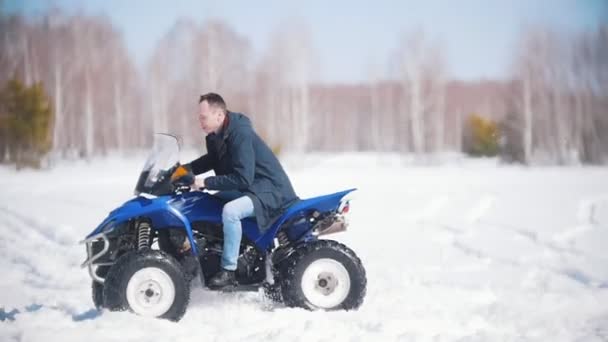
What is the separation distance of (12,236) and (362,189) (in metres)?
12.1

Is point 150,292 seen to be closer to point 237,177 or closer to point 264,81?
point 237,177

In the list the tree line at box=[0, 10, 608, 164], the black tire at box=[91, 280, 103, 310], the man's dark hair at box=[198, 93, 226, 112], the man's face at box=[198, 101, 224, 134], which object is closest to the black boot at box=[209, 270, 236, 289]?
the black tire at box=[91, 280, 103, 310]

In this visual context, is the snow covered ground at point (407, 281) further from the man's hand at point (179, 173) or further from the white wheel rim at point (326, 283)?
the man's hand at point (179, 173)

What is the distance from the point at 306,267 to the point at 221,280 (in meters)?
0.72

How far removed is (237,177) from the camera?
472cm

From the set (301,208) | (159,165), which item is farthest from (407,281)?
(159,165)

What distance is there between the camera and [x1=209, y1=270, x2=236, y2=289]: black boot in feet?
15.5

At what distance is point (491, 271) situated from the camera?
24.7 ft

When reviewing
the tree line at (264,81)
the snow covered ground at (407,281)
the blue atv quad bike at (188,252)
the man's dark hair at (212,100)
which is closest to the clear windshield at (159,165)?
the blue atv quad bike at (188,252)

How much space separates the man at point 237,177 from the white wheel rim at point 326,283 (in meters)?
0.57

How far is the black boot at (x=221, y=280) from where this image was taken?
4.74 meters

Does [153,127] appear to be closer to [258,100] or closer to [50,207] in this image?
[258,100]

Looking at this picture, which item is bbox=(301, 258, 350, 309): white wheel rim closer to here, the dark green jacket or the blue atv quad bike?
the blue atv quad bike

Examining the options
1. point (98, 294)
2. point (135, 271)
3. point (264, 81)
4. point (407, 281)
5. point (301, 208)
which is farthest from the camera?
point (264, 81)
